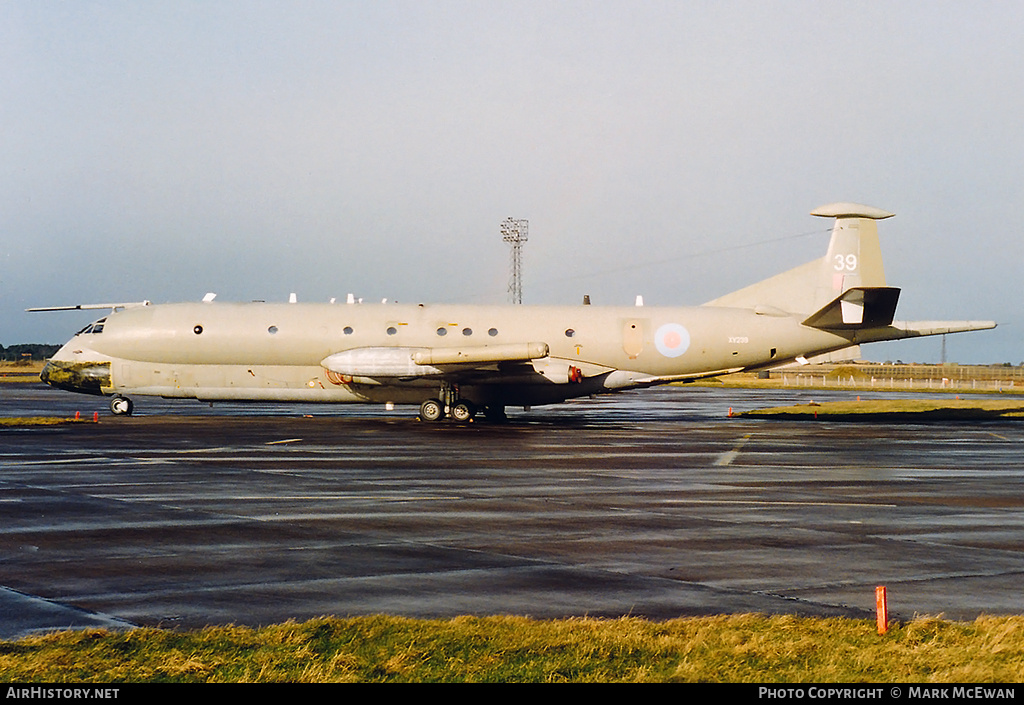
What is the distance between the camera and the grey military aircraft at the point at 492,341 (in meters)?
36.9

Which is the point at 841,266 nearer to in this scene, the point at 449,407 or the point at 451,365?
the point at 451,365

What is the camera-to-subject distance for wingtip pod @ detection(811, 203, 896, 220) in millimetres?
37250

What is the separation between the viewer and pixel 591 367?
123 feet

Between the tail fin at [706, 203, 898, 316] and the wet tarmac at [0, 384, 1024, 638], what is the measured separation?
36.6 ft

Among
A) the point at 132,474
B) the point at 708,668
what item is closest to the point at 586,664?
the point at 708,668

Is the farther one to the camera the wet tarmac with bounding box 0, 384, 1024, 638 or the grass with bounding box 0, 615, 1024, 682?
the wet tarmac with bounding box 0, 384, 1024, 638

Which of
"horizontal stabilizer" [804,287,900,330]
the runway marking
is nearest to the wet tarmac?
the runway marking

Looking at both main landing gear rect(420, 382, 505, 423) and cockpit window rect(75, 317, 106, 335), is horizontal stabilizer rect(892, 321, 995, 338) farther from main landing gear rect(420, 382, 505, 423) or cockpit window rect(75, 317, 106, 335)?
cockpit window rect(75, 317, 106, 335)

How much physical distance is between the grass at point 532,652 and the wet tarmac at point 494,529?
2.26ft

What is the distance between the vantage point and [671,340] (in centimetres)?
3738

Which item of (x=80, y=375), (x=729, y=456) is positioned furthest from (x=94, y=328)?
(x=729, y=456)

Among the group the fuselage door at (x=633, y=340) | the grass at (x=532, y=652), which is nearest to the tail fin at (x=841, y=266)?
the fuselage door at (x=633, y=340)

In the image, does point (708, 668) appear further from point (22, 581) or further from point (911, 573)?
point (22, 581)

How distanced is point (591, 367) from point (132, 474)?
2081 centimetres
